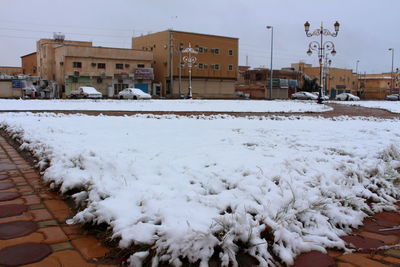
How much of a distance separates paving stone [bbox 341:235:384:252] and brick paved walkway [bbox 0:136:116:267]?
69.6 inches

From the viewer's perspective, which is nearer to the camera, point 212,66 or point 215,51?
point 212,66

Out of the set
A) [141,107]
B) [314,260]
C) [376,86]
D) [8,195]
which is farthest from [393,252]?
[376,86]

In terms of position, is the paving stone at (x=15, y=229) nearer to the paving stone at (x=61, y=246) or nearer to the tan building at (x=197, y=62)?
the paving stone at (x=61, y=246)

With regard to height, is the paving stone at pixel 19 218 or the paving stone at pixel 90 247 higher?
the paving stone at pixel 19 218

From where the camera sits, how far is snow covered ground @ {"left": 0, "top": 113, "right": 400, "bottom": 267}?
2.33 metres

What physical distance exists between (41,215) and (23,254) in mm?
692

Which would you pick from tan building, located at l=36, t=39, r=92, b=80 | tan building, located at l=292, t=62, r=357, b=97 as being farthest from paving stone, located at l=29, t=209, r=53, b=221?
tan building, located at l=292, t=62, r=357, b=97

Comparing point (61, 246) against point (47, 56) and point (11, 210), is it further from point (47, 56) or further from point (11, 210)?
point (47, 56)

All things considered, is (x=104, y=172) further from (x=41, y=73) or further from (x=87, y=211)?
(x=41, y=73)

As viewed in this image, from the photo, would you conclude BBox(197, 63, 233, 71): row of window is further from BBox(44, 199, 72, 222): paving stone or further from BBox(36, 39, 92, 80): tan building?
BBox(44, 199, 72, 222): paving stone

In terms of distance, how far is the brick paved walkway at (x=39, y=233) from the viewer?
7.41 ft

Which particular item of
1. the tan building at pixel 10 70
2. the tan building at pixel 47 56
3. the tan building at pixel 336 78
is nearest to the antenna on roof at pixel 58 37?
the tan building at pixel 47 56

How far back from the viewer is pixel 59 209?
10.2 feet

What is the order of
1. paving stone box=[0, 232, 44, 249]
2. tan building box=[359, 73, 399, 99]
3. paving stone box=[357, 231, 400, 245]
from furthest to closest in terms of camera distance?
tan building box=[359, 73, 399, 99]
paving stone box=[357, 231, 400, 245]
paving stone box=[0, 232, 44, 249]
